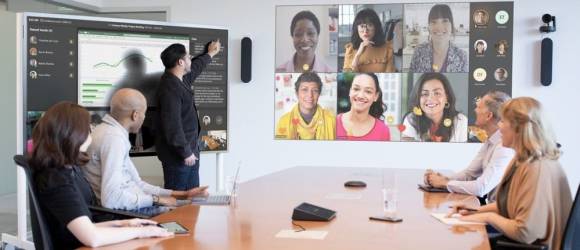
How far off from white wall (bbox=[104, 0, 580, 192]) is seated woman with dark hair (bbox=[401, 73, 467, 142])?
0.11 metres

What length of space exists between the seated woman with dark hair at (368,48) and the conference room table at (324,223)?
2391 millimetres

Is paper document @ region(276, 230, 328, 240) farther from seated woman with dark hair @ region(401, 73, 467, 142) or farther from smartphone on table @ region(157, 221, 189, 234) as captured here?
seated woman with dark hair @ region(401, 73, 467, 142)

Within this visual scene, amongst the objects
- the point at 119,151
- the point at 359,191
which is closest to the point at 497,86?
the point at 359,191

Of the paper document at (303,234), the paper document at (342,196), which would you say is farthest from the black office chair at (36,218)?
the paper document at (342,196)

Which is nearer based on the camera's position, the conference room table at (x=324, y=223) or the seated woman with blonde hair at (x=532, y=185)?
the conference room table at (x=324, y=223)

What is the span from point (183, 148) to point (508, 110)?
2.40 m

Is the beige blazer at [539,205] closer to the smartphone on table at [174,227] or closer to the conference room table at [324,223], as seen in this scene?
the conference room table at [324,223]

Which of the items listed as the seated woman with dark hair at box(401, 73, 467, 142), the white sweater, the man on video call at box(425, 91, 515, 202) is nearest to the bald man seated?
the white sweater

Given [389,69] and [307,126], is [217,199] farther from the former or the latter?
[389,69]

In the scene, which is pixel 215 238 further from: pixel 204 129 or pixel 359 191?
pixel 204 129

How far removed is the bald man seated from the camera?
314 centimetres

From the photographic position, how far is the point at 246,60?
6.27 metres

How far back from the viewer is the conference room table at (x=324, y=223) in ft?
7.13

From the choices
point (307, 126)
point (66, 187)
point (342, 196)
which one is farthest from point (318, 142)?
point (66, 187)
